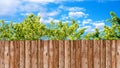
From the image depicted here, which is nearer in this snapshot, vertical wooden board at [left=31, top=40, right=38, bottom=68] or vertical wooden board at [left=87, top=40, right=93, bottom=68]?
vertical wooden board at [left=87, top=40, right=93, bottom=68]

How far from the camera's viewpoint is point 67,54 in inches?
329

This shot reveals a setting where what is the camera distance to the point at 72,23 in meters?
23.8

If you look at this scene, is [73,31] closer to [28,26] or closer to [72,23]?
[72,23]

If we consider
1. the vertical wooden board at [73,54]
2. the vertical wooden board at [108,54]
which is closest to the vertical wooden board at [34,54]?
the vertical wooden board at [73,54]

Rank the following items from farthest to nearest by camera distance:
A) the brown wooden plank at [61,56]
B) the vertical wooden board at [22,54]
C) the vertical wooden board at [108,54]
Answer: the vertical wooden board at [22,54]
the brown wooden plank at [61,56]
the vertical wooden board at [108,54]

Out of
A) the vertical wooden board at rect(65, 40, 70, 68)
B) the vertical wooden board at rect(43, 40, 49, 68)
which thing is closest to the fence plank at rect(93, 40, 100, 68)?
the vertical wooden board at rect(65, 40, 70, 68)

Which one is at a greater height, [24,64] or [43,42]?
[43,42]

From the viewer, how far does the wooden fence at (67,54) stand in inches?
326

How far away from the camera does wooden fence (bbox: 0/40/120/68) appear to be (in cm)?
829

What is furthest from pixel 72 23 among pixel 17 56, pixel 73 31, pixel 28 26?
pixel 17 56

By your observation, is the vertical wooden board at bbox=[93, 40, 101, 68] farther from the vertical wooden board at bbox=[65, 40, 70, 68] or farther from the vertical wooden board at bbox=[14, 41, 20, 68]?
the vertical wooden board at bbox=[14, 41, 20, 68]

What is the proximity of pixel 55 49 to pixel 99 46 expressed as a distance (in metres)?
1.06

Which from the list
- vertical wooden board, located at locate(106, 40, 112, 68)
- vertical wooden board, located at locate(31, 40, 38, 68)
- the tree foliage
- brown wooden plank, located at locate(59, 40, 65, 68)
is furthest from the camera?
the tree foliage

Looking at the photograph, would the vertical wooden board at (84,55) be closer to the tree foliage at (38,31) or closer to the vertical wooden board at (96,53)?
the vertical wooden board at (96,53)
